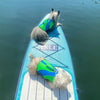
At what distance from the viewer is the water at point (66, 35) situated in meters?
5.12

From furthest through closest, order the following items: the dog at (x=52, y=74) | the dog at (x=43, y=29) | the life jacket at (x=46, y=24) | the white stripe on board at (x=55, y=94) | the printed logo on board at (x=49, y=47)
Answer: the life jacket at (x=46, y=24)
the dog at (x=43, y=29)
the printed logo on board at (x=49, y=47)
the white stripe on board at (x=55, y=94)
the dog at (x=52, y=74)

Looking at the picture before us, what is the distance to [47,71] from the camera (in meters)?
3.56

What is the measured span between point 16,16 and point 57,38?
5.01 meters

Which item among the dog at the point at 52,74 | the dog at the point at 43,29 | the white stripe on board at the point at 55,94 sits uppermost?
the dog at the point at 43,29

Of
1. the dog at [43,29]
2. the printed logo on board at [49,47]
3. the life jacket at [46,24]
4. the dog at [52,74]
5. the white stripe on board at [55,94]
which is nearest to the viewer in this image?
the dog at [52,74]

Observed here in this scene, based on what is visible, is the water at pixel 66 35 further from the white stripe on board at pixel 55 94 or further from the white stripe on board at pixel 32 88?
the white stripe on board at pixel 55 94

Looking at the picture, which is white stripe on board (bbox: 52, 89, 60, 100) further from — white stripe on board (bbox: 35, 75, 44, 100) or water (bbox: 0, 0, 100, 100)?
water (bbox: 0, 0, 100, 100)

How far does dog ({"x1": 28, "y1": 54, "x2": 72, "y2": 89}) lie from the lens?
3229 mm

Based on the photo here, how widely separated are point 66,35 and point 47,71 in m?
4.45

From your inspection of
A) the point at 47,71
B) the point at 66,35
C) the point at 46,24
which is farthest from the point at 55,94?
the point at 66,35

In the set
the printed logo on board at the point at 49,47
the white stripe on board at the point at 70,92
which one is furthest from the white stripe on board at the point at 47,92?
the printed logo on board at the point at 49,47

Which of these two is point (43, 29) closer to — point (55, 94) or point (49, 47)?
Result: point (49, 47)

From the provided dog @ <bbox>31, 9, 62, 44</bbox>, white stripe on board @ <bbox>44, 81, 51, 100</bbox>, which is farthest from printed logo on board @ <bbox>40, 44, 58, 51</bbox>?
white stripe on board @ <bbox>44, 81, 51, 100</bbox>

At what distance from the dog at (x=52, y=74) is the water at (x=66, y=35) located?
1869 millimetres
